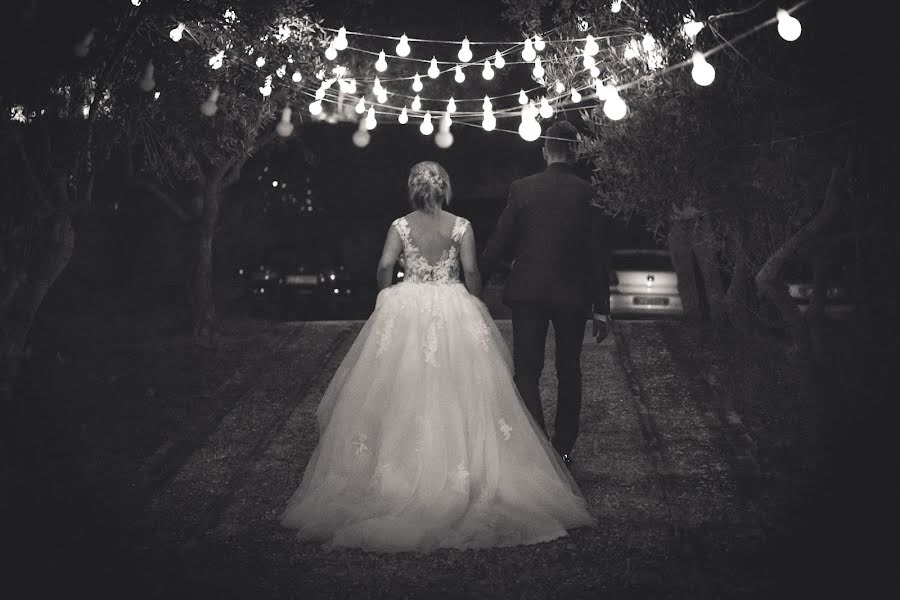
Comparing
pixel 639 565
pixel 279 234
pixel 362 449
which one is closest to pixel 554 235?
pixel 362 449

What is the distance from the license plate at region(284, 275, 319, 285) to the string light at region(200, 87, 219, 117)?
8.17 meters

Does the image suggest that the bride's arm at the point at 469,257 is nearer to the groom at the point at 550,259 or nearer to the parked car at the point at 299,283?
the groom at the point at 550,259

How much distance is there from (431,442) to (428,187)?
1.54 meters

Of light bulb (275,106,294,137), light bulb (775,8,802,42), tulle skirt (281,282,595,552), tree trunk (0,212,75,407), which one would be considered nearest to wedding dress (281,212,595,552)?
tulle skirt (281,282,595,552)

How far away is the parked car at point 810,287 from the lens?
46.7 ft

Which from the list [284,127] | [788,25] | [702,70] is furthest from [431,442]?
[284,127]

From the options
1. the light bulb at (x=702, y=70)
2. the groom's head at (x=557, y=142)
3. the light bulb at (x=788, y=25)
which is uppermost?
the light bulb at (x=788, y=25)

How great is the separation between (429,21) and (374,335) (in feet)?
39.1

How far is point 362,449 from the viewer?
240 inches

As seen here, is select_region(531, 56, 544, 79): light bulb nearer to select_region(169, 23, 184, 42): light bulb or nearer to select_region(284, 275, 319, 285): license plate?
select_region(169, 23, 184, 42): light bulb

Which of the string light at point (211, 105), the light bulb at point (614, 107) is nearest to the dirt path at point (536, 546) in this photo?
the light bulb at point (614, 107)

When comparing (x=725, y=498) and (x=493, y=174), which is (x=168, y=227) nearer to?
(x=493, y=174)

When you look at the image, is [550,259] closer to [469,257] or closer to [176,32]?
[469,257]

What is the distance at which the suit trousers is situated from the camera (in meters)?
6.62
